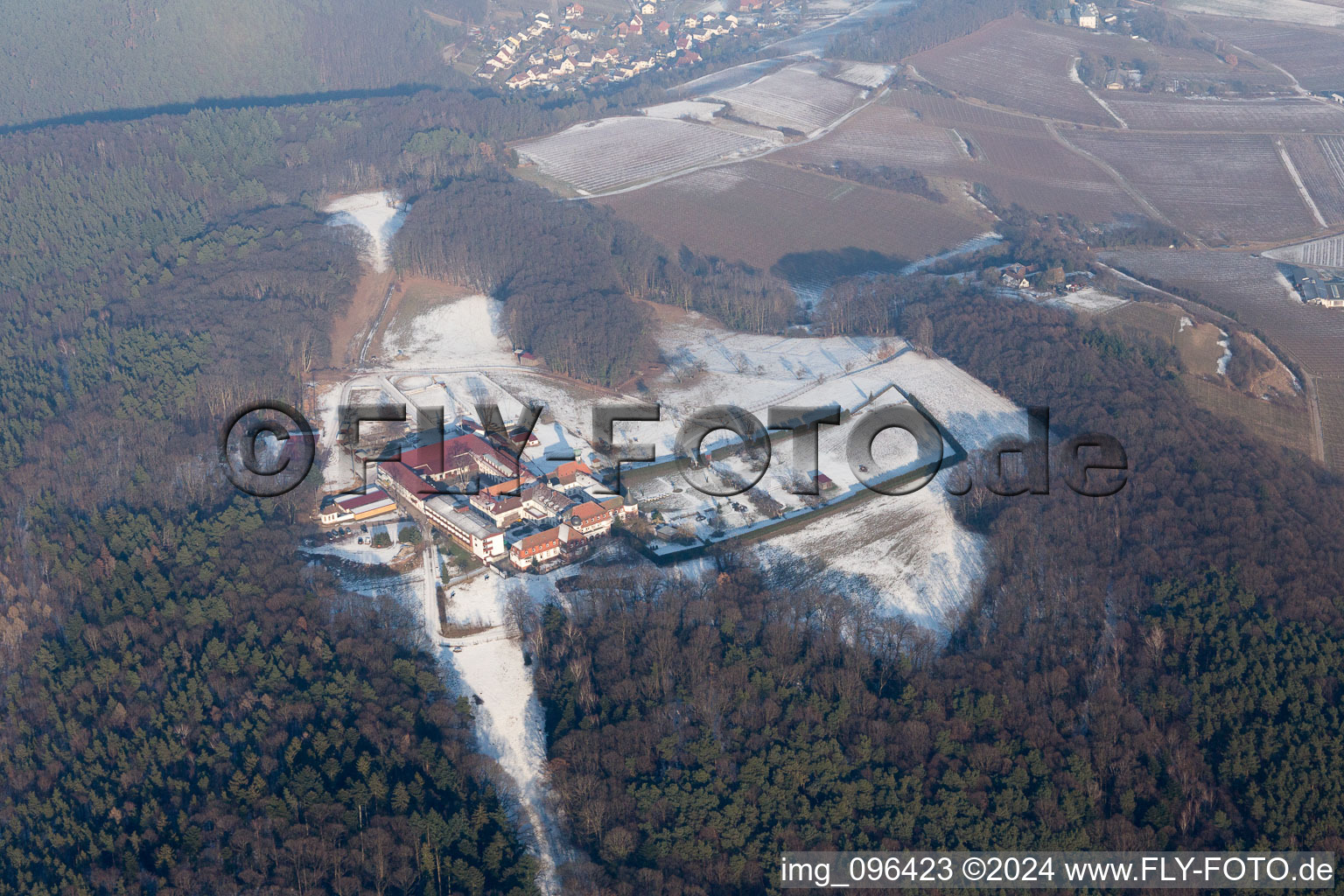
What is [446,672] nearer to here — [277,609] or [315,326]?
[277,609]

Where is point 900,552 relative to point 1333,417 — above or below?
below

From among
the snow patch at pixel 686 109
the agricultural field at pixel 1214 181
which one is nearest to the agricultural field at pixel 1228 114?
the agricultural field at pixel 1214 181

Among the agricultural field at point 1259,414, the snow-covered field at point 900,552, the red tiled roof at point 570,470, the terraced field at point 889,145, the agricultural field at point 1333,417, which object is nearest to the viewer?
the snow-covered field at point 900,552

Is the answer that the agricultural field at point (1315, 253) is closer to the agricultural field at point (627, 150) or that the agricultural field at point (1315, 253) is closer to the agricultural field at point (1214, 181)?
the agricultural field at point (1214, 181)

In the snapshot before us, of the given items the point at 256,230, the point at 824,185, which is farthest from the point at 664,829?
the point at 824,185

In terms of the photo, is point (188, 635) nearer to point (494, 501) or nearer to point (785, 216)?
point (494, 501)

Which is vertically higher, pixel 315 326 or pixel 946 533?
pixel 315 326

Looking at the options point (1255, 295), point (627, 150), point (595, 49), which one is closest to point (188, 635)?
point (1255, 295)
